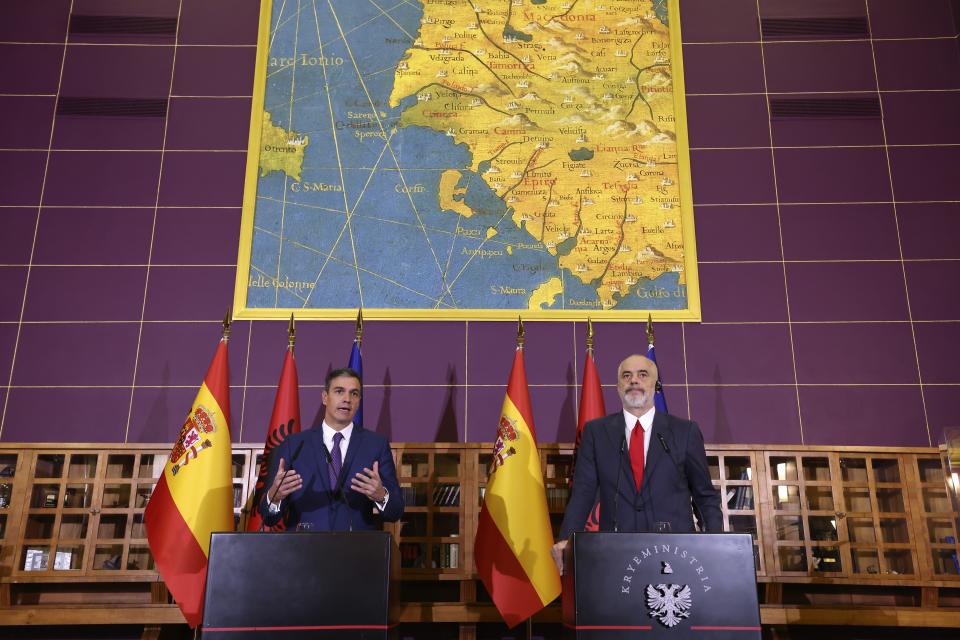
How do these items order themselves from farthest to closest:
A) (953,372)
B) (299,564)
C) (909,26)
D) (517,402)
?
1. (909,26)
2. (953,372)
3. (517,402)
4. (299,564)

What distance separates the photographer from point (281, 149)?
5426mm

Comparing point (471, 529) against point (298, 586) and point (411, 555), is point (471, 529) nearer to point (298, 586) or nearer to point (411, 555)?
point (411, 555)

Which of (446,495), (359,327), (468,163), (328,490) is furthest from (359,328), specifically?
(328,490)

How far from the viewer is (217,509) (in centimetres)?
404

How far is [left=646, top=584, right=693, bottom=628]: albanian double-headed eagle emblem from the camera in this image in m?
2.37

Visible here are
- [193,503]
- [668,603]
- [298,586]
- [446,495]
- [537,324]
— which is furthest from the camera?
[537,324]

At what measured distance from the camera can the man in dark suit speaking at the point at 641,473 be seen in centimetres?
310

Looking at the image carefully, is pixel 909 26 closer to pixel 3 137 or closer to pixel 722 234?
Answer: pixel 722 234

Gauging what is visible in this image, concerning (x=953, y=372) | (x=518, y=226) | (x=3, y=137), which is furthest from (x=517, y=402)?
(x=3, y=137)

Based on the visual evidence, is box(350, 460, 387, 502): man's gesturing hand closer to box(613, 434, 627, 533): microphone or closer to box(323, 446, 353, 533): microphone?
box(323, 446, 353, 533): microphone

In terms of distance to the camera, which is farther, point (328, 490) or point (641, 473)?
point (328, 490)

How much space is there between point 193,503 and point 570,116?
10.7ft

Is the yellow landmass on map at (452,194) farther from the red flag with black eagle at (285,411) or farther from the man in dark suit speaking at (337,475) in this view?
the man in dark suit speaking at (337,475)

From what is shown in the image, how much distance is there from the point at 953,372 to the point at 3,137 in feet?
20.0
